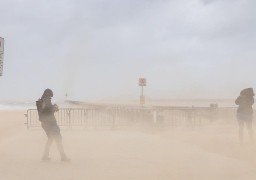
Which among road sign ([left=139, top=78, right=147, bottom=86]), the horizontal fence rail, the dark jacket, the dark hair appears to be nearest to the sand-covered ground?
the dark jacket

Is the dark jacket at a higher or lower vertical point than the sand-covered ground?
higher

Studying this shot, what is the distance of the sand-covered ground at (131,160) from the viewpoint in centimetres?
974

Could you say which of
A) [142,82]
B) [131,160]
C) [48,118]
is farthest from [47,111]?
[142,82]

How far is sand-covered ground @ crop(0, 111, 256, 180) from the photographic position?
9.74 metres

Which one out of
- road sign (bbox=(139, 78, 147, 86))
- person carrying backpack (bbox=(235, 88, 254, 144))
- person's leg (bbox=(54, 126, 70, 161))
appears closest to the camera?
person's leg (bbox=(54, 126, 70, 161))

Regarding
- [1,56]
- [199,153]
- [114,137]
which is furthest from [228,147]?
[1,56]

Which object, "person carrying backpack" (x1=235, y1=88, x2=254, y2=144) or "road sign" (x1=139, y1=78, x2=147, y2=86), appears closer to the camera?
"person carrying backpack" (x1=235, y1=88, x2=254, y2=144)

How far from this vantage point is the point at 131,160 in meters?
11.9

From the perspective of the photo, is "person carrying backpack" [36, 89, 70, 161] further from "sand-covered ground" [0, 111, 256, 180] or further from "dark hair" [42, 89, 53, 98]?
"sand-covered ground" [0, 111, 256, 180]

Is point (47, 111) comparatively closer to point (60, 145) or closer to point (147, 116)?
point (60, 145)

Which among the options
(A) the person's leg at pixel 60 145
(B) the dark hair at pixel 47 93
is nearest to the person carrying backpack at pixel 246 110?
(A) the person's leg at pixel 60 145

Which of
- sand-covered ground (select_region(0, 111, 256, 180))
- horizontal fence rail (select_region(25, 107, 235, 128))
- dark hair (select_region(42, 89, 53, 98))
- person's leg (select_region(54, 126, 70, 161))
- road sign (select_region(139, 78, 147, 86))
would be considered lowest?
sand-covered ground (select_region(0, 111, 256, 180))

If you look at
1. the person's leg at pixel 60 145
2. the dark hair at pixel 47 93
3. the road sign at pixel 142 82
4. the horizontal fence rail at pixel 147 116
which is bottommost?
the person's leg at pixel 60 145

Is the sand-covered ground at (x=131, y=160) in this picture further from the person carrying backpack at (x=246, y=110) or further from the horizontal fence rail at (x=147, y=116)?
the horizontal fence rail at (x=147, y=116)
